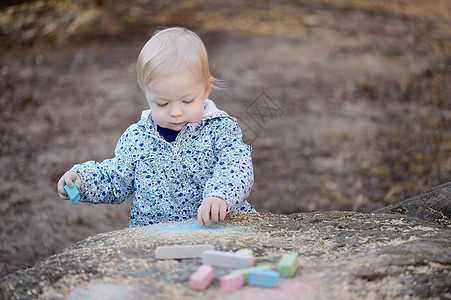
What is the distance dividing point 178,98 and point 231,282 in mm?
986

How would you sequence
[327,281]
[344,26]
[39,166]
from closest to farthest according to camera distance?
[327,281], [39,166], [344,26]

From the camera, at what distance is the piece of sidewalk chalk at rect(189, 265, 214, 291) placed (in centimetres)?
170

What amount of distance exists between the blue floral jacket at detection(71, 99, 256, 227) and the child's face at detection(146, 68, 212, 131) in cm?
12

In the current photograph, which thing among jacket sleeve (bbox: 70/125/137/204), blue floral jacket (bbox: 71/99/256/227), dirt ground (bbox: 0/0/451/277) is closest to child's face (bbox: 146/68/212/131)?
blue floral jacket (bbox: 71/99/256/227)

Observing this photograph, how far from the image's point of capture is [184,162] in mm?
2627

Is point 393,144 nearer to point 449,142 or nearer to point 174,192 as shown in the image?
point 449,142

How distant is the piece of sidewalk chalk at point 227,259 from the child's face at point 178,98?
77 centimetres

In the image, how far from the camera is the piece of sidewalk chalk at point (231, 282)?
167cm

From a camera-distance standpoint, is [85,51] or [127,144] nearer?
[127,144]

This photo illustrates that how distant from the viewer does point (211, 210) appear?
2.32 meters

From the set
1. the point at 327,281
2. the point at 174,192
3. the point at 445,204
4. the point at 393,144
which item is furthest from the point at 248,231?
the point at 393,144

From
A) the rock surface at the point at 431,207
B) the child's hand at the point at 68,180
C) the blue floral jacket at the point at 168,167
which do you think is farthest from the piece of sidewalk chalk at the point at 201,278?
the rock surface at the point at 431,207

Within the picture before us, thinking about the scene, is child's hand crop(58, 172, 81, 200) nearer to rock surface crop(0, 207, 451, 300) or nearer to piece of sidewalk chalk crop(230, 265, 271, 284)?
rock surface crop(0, 207, 451, 300)

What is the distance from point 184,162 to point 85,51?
6.49 metres
